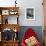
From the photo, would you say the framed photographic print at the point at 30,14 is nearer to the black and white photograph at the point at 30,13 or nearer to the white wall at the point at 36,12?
the black and white photograph at the point at 30,13

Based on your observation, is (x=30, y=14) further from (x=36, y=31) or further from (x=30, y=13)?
(x=36, y=31)

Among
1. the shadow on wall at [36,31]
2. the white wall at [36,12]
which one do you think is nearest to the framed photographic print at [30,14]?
the white wall at [36,12]

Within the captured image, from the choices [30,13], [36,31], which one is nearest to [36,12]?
[30,13]

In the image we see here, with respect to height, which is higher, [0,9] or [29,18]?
[0,9]

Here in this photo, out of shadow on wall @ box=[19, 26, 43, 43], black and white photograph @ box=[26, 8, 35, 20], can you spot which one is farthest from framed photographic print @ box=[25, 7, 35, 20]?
shadow on wall @ box=[19, 26, 43, 43]

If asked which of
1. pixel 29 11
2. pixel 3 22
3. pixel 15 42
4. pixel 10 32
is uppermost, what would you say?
pixel 29 11

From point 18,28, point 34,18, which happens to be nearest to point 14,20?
point 18,28

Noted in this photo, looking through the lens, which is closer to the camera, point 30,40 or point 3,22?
point 30,40

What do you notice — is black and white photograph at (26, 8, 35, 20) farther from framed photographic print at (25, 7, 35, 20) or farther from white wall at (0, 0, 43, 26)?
white wall at (0, 0, 43, 26)

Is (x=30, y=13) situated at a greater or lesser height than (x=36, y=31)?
greater

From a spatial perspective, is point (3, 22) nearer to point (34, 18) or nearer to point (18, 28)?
point (18, 28)

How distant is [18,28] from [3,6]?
3.13 ft

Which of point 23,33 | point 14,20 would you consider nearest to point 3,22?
point 14,20

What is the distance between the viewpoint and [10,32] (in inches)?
206
